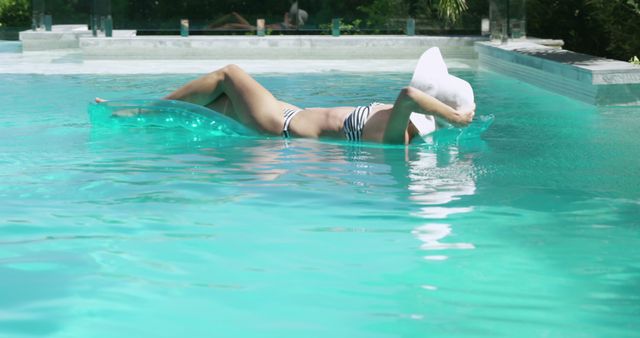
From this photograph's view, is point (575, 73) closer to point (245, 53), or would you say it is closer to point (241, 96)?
point (241, 96)

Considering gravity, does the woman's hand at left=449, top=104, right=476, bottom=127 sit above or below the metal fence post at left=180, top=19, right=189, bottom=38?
below

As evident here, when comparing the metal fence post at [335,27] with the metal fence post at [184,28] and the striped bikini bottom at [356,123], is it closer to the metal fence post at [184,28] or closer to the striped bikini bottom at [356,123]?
the metal fence post at [184,28]

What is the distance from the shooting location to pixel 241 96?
28.3 ft

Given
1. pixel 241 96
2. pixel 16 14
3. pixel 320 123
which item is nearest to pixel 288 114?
pixel 320 123

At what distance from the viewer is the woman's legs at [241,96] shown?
28.2ft

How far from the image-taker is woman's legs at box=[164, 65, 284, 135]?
339 inches

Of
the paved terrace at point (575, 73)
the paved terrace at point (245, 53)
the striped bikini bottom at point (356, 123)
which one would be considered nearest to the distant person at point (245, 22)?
the paved terrace at point (245, 53)

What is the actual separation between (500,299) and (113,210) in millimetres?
2628

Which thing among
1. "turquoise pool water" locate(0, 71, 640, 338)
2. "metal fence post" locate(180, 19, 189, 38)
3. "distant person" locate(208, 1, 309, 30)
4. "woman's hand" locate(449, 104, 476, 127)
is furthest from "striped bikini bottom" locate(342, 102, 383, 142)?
Answer: "metal fence post" locate(180, 19, 189, 38)

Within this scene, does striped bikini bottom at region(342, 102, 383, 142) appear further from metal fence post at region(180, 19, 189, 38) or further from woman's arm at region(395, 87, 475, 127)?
metal fence post at region(180, 19, 189, 38)

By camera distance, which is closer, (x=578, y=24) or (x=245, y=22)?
(x=578, y=24)

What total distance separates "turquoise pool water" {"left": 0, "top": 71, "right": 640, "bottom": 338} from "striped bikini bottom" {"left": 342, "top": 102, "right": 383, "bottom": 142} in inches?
5.0

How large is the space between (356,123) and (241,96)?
41.8 inches

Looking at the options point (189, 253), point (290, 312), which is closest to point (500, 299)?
point (290, 312)
